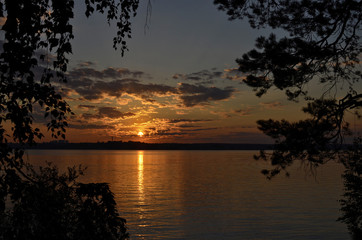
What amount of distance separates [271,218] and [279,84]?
95.1ft

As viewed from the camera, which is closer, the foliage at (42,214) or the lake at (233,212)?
the foliage at (42,214)

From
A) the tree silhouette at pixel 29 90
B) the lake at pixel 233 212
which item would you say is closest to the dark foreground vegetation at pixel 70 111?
the tree silhouette at pixel 29 90

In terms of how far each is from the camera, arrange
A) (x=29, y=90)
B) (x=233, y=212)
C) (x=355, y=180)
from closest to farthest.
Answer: (x=29, y=90) < (x=355, y=180) < (x=233, y=212)

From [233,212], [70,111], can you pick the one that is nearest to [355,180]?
[70,111]

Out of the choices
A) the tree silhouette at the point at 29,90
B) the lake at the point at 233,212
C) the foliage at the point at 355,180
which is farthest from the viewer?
the lake at the point at 233,212

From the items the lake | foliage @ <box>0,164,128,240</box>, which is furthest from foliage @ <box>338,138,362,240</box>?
foliage @ <box>0,164,128,240</box>

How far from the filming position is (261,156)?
42.5 feet

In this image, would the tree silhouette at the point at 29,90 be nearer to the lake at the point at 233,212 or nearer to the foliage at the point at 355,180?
the foliage at the point at 355,180

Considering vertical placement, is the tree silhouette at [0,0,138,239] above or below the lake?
above

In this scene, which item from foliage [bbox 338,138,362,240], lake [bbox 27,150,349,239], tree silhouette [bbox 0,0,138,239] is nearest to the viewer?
tree silhouette [bbox 0,0,138,239]

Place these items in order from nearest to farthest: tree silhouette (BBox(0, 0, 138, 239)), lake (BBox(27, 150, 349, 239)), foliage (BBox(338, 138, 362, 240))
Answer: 1. tree silhouette (BBox(0, 0, 138, 239))
2. foliage (BBox(338, 138, 362, 240))
3. lake (BBox(27, 150, 349, 239))

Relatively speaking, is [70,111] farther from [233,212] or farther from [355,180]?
[233,212]

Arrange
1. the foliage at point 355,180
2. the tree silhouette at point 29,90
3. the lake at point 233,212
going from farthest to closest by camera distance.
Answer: the lake at point 233,212, the foliage at point 355,180, the tree silhouette at point 29,90

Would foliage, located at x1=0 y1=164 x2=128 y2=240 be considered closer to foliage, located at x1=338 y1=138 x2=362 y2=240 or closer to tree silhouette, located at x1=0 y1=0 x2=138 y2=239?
tree silhouette, located at x1=0 y1=0 x2=138 y2=239
